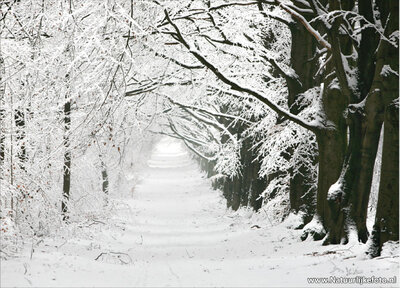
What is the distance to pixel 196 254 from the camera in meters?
11.9

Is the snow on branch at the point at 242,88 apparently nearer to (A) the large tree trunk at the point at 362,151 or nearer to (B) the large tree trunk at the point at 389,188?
(A) the large tree trunk at the point at 362,151

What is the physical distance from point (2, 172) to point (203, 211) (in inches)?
569

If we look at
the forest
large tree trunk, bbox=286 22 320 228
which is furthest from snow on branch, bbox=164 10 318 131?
large tree trunk, bbox=286 22 320 228

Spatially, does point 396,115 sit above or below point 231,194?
above

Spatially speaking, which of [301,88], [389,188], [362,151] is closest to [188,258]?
[362,151]

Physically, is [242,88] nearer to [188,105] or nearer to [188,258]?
[188,258]

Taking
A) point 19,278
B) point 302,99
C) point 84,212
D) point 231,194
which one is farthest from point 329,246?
point 231,194

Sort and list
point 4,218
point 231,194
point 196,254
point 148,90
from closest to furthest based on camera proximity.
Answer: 1. point 4,218
2. point 196,254
3. point 148,90
4. point 231,194

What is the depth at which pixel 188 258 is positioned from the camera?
1108 centimetres

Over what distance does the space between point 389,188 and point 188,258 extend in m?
5.38

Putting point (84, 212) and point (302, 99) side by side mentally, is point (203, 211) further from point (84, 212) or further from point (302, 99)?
point (302, 99)

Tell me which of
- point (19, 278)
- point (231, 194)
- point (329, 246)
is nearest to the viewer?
point (19, 278)

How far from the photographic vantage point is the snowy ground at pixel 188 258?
7035mm

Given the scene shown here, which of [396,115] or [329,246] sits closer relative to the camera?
[396,115]
